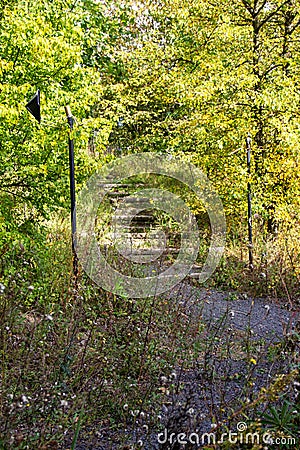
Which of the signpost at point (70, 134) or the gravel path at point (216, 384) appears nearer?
the gravel path at point (216, 384)

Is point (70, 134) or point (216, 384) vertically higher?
point (70, 134)

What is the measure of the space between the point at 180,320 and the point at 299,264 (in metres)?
2.44

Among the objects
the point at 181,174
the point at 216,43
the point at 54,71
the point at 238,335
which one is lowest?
the point at 238,335

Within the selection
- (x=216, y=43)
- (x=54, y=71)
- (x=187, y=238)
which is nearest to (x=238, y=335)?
(x=54, y=71)

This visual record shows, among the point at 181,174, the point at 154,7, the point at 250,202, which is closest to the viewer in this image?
the point at 250,202

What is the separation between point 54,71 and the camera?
14.8ft

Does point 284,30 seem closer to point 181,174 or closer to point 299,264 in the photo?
point 181,174

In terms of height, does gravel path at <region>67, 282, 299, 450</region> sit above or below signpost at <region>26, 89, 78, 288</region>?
below

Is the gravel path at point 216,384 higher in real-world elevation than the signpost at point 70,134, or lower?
lower

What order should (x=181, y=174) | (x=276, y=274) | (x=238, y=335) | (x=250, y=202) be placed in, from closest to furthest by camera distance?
1. (x=238, y=335)
2. (x=276, y=274)
3. (x=250, y=202)
4. (x=181, y=174)

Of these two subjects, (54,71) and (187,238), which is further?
(187,238)

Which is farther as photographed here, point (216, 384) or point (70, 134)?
point (70, 134)

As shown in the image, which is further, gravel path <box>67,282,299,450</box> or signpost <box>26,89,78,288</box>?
signpost <box>26,89,78,288</box>

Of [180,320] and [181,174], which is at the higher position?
[181,174]
